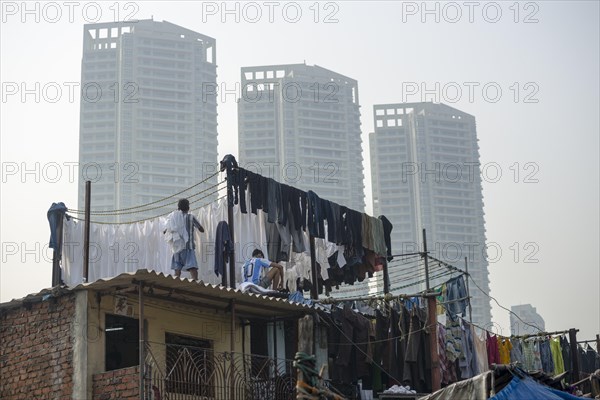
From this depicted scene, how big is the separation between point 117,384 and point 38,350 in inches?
59.7

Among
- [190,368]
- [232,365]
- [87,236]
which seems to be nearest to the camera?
[232,365]

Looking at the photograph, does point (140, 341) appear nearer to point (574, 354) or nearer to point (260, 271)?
point (260, 271)

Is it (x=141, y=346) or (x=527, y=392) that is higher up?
(x=141, y=346)

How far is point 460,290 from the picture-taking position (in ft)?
70.4

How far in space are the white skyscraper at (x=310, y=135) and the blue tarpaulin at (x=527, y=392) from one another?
78.3m

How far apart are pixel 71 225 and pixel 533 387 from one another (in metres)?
8.51

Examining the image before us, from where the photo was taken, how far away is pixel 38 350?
13.4 metres

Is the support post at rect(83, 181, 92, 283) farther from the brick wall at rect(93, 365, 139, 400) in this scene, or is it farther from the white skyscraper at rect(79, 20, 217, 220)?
the white skyscraper at rect(79, 20, 217, 220)

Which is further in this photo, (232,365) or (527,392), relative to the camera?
(232,365)

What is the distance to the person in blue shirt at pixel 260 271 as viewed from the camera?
16188 mm

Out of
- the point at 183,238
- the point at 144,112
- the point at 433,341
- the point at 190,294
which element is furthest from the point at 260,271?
the point at 144,112

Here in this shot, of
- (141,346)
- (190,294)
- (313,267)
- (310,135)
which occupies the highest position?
(310,135)

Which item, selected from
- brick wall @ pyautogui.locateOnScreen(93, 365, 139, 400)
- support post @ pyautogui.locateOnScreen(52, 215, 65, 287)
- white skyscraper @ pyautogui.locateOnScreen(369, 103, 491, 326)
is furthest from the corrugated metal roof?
white skyscraper @ pyautogui.locateOnScreen(369, 103, 491, 326)

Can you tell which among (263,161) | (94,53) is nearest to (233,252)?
(263,161)
